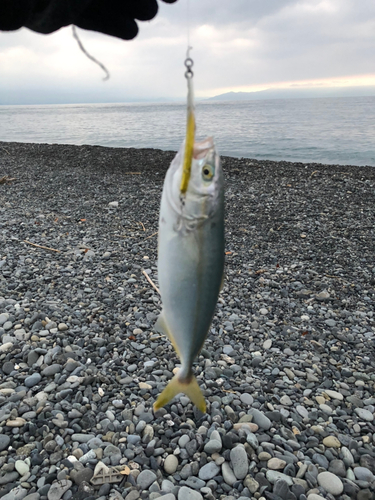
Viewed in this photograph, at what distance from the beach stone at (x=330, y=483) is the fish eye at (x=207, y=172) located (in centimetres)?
271

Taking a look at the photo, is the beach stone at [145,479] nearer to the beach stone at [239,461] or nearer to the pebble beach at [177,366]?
the pebble beach at [177,366]

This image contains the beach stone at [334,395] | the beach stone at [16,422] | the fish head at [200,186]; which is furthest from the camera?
the beach stone at [334,395]

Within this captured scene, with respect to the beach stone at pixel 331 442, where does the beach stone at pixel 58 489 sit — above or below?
above

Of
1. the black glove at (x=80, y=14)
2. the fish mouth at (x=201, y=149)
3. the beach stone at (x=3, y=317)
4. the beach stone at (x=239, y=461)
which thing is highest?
the black glove at (x=80, y=14)

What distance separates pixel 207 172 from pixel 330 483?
274cm

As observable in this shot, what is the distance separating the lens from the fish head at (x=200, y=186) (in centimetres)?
142

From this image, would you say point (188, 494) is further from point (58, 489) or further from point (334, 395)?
point (334, 395)

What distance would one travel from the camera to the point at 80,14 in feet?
7.36

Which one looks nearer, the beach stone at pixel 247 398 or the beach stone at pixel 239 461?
the beach stone at pixel 239 461

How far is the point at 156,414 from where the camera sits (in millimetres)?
3480

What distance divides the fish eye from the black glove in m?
1.38

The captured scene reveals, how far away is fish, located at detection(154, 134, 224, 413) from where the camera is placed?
1427mm

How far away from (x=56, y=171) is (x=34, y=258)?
8885mm

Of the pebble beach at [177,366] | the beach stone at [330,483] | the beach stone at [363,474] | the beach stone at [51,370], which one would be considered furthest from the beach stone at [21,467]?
the beach stone at [363,474]
